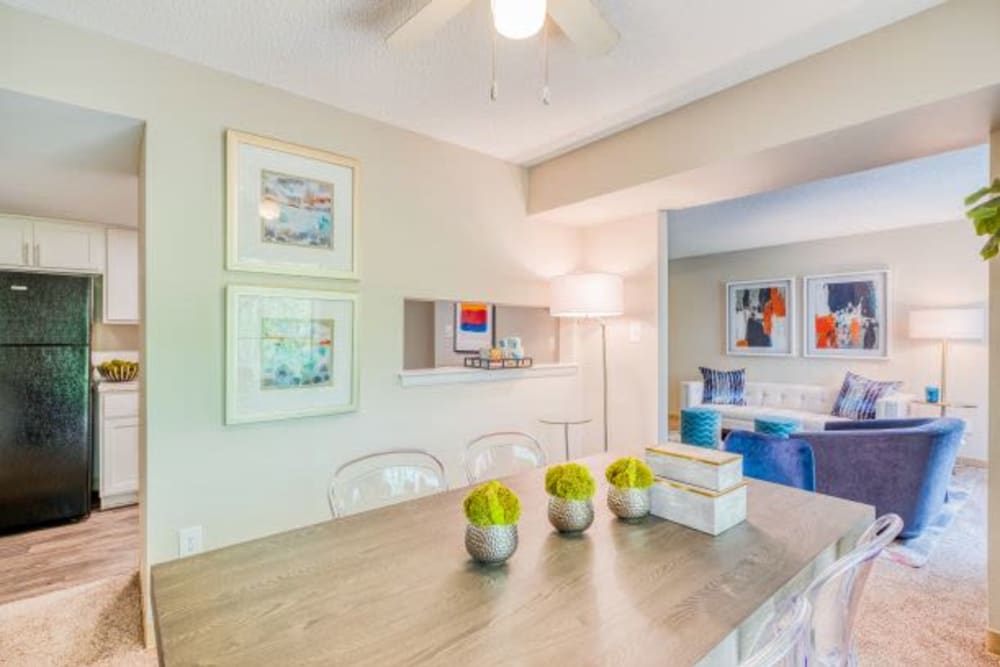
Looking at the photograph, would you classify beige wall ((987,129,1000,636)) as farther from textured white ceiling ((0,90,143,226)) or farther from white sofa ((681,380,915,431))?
textured white ceiling ((0,90,143,226))

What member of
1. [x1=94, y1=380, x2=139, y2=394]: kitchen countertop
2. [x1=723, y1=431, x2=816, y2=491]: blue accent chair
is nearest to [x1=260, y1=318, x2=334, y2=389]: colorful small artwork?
[x1=94, y1=380, x2=139, y2=394]: kitchen countertop

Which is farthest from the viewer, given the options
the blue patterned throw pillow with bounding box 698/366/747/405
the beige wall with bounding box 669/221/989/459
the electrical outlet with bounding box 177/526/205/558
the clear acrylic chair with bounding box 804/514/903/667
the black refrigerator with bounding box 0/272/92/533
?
the blue patterned throw pillow with bounding box 698/366/747/405

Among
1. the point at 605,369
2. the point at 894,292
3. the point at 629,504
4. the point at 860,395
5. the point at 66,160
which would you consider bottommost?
the point at 860,395

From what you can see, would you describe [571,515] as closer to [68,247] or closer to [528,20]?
[528,20]

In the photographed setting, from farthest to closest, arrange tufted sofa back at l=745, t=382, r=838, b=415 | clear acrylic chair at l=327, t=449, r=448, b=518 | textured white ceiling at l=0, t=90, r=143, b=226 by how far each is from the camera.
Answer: tufted sofa back at l=745, t=382, r=838, b=415 < textured white ceiling at l=0, t=90, r=143, b=226 < clear acrylic chair at l=327, t=449, r=448, b=518

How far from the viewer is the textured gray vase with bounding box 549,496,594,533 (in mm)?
1240

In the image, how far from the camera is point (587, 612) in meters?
0.91

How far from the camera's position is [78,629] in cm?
208

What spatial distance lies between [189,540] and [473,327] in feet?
6.69

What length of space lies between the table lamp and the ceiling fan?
4.65 m

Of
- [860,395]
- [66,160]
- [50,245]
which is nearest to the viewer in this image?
[66,160]

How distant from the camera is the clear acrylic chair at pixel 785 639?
0.67 metres

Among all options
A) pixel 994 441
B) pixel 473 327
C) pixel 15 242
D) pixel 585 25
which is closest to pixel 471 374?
pixel 473 327

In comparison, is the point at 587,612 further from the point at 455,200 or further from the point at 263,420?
the point at 455,200
